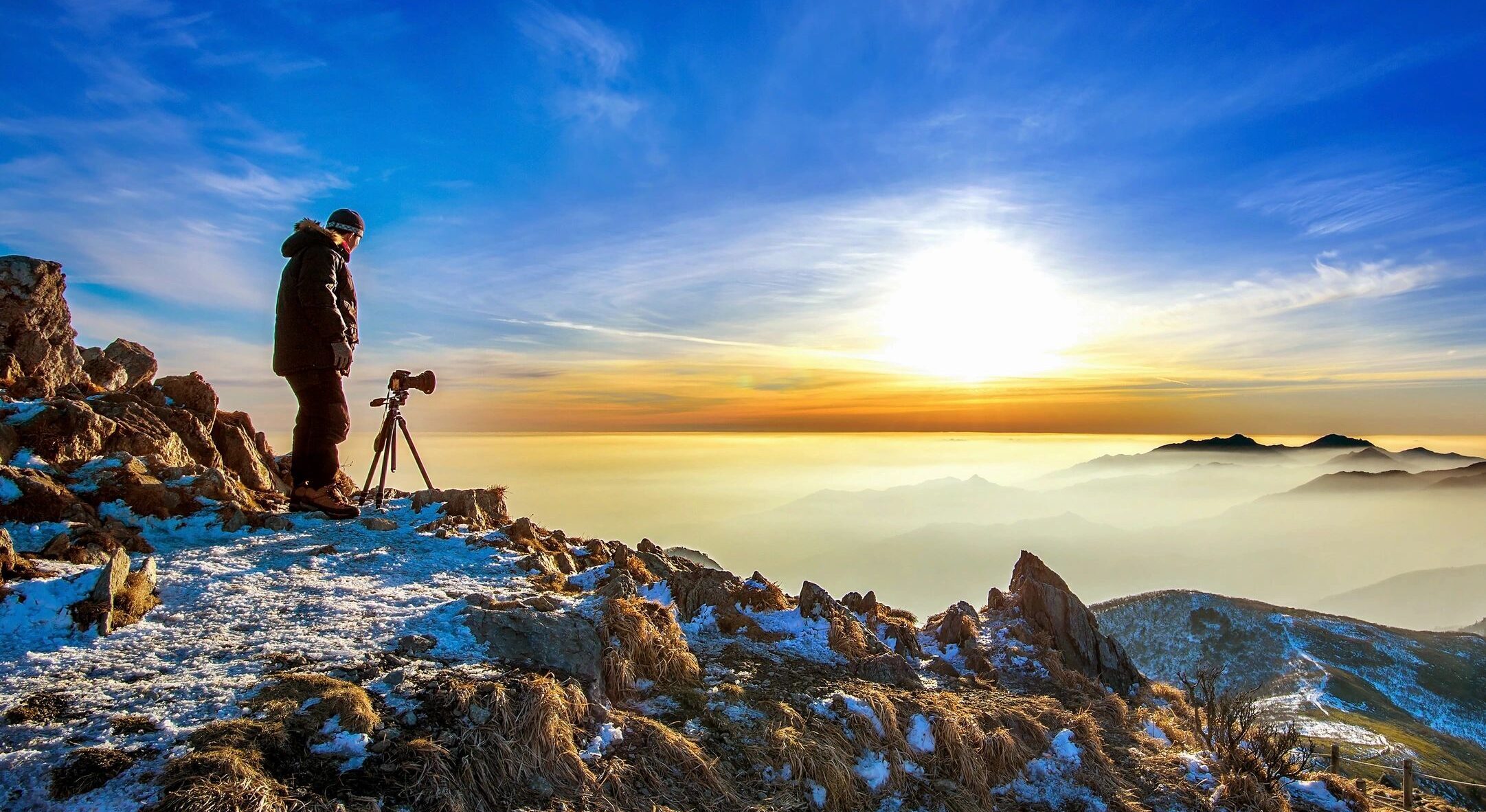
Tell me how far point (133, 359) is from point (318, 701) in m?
13.5

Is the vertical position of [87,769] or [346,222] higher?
[346,222]

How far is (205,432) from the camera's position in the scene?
1116 cm

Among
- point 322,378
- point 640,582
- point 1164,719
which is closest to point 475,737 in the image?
point 640,582

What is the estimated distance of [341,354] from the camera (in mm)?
8438

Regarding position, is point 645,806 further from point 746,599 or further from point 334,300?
point 334,300

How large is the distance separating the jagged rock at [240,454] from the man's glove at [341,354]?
440 centimetres

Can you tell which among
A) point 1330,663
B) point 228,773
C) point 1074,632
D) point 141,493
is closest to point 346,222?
point 141,493

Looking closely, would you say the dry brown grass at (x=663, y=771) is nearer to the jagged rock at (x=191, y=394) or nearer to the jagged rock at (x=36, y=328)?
the jagged rock at (x=191, y=394)

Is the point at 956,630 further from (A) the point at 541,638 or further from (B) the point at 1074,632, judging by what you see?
(A) the point at 541,638

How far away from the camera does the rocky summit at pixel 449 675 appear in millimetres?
4113

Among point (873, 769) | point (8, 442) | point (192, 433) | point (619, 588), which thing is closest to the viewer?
point (873, 769)

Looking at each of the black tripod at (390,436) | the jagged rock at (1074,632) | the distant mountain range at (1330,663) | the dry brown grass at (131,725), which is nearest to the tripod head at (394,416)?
the black tripod at (390,436)

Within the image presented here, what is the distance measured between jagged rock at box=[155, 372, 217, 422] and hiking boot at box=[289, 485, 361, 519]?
383 centimetres

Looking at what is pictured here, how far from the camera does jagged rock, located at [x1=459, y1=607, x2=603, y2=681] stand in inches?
225
